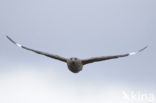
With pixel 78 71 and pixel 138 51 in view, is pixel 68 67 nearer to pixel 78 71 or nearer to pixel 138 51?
pixel 78 71

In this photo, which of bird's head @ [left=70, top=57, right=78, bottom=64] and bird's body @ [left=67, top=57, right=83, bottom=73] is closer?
bird's head @ [left=70, top=57, right=78, bottom=64]

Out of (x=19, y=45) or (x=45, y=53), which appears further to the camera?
(x=19, y=45)

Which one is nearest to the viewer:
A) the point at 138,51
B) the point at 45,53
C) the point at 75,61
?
the point at 75,61

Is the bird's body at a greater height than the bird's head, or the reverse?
the bird's head

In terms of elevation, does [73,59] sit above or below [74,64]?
above

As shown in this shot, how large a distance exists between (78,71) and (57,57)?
5.69m

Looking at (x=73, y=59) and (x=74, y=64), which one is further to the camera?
(x=74, y=64)

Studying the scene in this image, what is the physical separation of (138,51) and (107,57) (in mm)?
11702

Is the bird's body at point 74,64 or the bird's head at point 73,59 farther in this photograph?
the bird's body at point 74,64

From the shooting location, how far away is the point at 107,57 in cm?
8444

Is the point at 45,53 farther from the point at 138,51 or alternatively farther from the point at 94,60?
the point at 138,51

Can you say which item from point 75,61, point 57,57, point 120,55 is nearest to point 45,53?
point 57,57

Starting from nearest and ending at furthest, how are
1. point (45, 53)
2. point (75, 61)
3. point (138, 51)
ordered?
point (75, 61) < point (45, 53) < point (138, 51)

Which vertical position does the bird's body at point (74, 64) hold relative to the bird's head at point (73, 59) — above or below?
below
